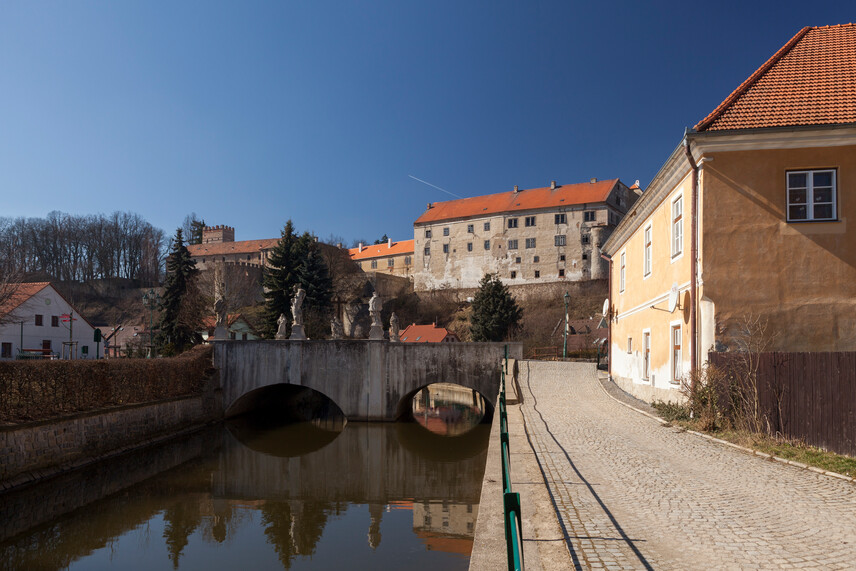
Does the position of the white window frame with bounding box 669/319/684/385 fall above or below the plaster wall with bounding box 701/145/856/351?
below

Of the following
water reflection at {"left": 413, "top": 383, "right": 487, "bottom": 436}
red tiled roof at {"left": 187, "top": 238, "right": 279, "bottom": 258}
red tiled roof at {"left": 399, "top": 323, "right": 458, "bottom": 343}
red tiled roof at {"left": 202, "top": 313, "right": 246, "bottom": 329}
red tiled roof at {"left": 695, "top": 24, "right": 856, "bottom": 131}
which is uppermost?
red tiled roof at {"left": 187, "top": 238, "right": 279, "bottom": 258}

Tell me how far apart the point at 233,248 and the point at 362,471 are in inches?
3351

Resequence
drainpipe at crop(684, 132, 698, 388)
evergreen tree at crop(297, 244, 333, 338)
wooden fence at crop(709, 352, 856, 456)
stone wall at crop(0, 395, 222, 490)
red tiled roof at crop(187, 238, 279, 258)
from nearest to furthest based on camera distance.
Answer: wooden fence at crop(709, 352, 856, 456) < drainpipe at crop(684, 132, 698, 388) < stone wall at crop(0, 395, 222, 490) < evergreen tree at crop(297, 244, 333, 338) < red tiled roof at crop(187, 238, 279, 258)

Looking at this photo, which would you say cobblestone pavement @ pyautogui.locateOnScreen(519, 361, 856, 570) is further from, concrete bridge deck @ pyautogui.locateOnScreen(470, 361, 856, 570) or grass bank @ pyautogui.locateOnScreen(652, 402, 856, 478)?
grass bank @ pyautogui.locateOnScreen(652, 402, 856, 478)

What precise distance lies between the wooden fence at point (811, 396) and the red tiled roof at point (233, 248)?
89.4 m

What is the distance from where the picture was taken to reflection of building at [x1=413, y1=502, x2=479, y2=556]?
499 inches

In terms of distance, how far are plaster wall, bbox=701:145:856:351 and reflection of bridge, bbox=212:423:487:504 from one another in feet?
28.3

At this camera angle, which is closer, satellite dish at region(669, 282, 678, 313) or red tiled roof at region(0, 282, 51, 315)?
satellite dish at region(669, 282, 678, 313)

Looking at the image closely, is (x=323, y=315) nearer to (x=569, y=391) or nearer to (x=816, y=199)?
(x=569, y=391)

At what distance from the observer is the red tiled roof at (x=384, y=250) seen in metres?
87.4

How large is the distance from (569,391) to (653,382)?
141 inches

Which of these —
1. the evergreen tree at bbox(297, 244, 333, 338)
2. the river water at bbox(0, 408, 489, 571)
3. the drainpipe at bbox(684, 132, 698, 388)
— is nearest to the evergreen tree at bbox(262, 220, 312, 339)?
the evergreen tree at bbox(297, 244, 333, 338)

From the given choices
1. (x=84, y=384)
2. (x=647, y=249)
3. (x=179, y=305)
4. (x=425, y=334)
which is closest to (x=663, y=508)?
(x=647, y=249)

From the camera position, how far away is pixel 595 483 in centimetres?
762
